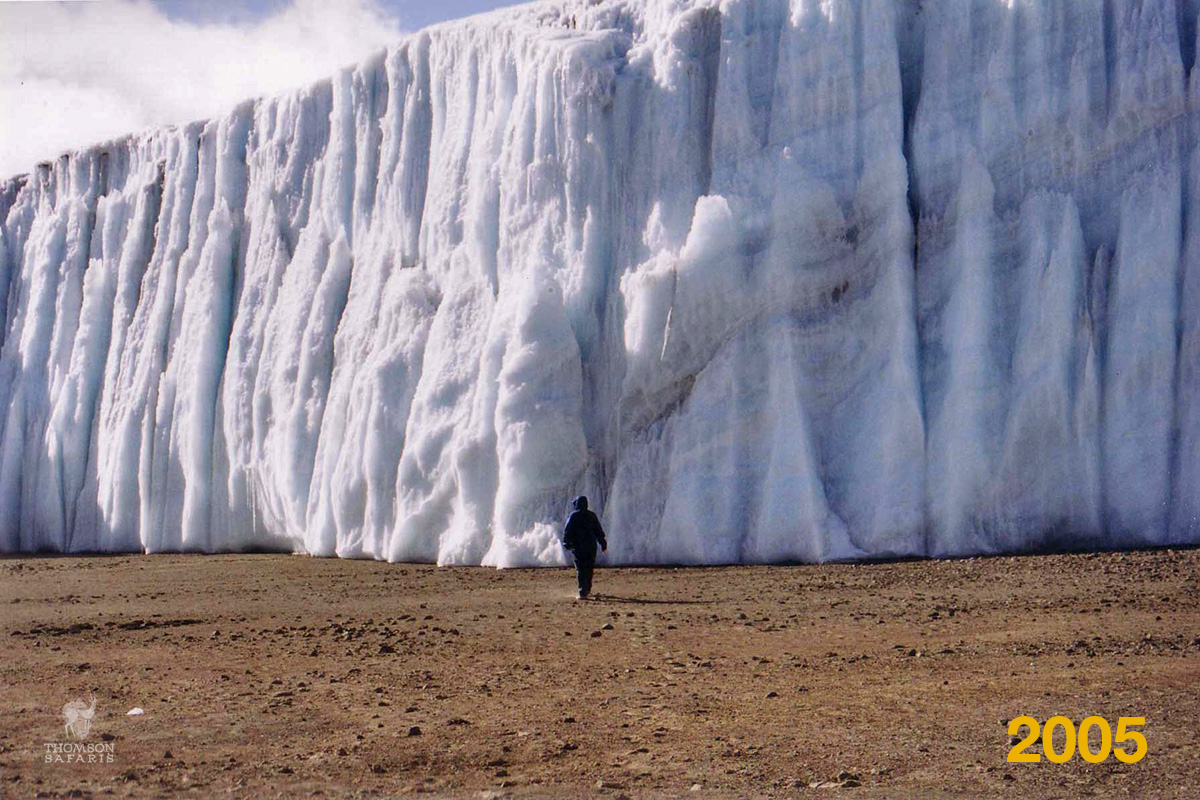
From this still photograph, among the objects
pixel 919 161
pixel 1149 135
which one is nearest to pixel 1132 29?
pixel 1149 135

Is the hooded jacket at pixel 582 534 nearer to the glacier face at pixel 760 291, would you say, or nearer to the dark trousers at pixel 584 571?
the dark trousers at pixel 584 571

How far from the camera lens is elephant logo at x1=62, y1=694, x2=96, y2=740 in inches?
265

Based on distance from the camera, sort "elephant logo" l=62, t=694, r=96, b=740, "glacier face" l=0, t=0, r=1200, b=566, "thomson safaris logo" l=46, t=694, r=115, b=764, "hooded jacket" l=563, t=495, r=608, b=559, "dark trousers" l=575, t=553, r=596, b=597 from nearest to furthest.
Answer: "thomson safaris logo" l=46, t=694, r=115, b=764
"elephant logo" l=62, t=694, r=96, b=740
"dark trousers" l=575, t=553, r=596, b=597
"hooded jacket" l=563, t=495, r=608, b=559
"glacier face" l=0, t=0, r=1200, b=566

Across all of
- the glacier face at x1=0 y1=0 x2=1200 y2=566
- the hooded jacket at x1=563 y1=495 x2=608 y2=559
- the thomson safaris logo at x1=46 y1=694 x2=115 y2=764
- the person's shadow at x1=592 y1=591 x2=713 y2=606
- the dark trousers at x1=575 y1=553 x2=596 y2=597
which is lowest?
the thomson safaris logo at x1=46 y1=694 x2=115 y2=764

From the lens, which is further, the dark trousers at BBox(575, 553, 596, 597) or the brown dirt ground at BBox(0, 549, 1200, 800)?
the dark trousers at BBox(575, 553, 596, 597)

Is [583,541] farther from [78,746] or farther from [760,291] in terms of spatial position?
[78,746]

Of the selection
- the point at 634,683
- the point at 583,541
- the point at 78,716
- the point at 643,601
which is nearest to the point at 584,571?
the point at 583,541

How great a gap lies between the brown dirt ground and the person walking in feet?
1.20

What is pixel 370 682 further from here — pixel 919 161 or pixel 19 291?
pixel 19 291

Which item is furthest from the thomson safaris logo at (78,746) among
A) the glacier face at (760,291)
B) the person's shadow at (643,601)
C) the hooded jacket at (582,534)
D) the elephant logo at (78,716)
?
the glacier face at (760,291)

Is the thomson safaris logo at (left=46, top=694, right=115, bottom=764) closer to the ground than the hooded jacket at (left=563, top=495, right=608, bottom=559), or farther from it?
closer to the ground

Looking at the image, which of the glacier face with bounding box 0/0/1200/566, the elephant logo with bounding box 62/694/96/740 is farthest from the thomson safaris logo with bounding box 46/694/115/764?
the glacier face with bounding box 0/0/1200/566

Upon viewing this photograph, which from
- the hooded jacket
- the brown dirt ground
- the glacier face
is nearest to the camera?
the brown dirt ground

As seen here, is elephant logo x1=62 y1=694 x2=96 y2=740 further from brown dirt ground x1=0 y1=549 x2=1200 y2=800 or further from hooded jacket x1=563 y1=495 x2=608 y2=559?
hooded jacket x1=563 y1=495 x2=608 y2=559
